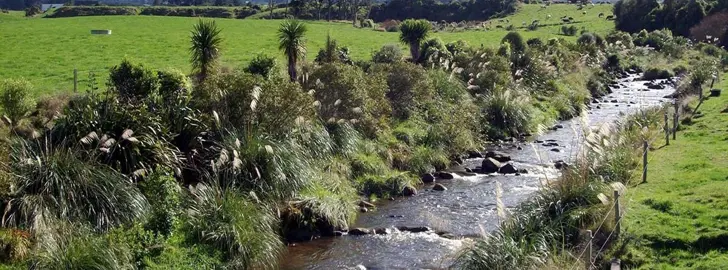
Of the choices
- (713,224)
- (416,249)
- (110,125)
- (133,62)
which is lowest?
(416,249)

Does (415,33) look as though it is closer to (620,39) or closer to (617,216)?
(617,216)

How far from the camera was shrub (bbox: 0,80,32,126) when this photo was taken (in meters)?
21.9

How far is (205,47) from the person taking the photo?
2631cm

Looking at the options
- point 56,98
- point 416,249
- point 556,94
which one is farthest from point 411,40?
point 416,249

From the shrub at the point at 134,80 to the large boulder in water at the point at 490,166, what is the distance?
1282 cm

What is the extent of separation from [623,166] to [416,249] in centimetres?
627

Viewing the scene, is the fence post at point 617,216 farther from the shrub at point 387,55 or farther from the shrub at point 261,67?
the shrub at point 387,55

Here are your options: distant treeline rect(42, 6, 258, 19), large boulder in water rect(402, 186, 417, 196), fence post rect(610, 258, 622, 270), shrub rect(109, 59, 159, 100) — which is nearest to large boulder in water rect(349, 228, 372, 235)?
large boulder in water rect(402, 186, 417, 196)

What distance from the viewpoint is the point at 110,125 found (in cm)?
1870

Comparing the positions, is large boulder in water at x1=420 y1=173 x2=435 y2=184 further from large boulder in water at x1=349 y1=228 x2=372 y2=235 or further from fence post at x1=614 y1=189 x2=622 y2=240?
fence post at x1=614 y1=189 x2=622 y2=240

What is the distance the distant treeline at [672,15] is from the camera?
3191 inches

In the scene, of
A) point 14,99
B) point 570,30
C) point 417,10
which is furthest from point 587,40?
point 417,10

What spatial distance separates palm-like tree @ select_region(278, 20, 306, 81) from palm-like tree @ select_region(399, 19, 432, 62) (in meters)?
16.5

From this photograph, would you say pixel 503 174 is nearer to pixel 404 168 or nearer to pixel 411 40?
pixel 404 168
